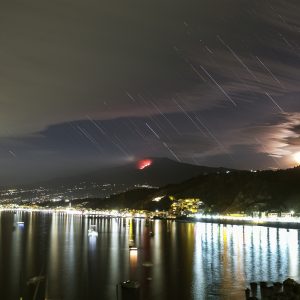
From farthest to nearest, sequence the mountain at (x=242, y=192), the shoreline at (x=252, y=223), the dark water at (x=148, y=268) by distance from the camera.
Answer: the mountain at (x=242, y=192) → the shoreline at (x=252, y=223) → the dark water at (x=148, y=268)

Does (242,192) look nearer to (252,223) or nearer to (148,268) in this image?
(252,223)

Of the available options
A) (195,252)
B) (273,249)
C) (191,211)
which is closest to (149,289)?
(195,252)

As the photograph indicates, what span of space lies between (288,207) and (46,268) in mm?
91573

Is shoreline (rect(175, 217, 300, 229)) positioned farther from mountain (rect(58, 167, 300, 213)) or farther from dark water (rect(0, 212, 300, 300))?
dark water (rect(0, 212, 300, 300))

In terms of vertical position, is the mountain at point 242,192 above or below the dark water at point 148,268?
above

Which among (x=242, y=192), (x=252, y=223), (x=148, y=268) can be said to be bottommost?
(x=148, y=268)

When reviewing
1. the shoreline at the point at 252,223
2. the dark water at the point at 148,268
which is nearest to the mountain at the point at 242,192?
the shoreline at the point at 252,223

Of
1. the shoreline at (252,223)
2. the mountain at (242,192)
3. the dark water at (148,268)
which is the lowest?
the dark water at (148,268)

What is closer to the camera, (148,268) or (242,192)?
(148,268)

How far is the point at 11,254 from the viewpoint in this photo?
38250 millimetres

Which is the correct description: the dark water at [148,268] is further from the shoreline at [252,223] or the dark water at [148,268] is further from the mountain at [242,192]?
the mountain at [242,192]

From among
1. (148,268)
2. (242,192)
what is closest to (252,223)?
(242,192)

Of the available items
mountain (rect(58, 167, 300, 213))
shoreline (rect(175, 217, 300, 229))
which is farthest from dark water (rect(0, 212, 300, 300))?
mountain (rect(58, 167, 300, 213))

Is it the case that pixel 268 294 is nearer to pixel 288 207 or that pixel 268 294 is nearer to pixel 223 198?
pixel 288 207
